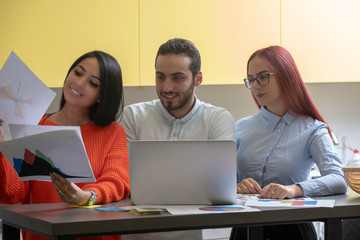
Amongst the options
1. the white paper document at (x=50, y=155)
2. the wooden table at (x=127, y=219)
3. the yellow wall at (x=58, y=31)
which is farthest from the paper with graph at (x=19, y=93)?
the yellow wall at (x=58, y=31)

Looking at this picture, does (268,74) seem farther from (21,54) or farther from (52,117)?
(21,54)

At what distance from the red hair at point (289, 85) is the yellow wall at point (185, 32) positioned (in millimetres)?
1096

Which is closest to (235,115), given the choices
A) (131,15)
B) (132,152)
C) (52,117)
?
(131,15)

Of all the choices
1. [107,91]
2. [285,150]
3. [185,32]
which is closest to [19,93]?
[107,91]

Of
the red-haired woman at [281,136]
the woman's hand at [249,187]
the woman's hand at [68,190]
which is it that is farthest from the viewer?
the red-haired woman at [281,136]

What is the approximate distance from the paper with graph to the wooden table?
299mm

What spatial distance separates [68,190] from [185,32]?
1890 mm

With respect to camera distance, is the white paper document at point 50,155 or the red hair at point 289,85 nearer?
the white paper document at point 50,155

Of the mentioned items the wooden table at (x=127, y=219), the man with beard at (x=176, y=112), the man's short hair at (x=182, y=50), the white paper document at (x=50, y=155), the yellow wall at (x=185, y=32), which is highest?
the yellow wall at (x=185, y=32)

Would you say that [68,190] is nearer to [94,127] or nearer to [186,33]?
[94,127]

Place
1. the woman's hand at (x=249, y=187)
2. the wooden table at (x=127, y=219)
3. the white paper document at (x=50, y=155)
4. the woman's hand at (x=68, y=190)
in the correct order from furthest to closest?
the woman's hand at (x=249, y=187) → the woman's hand at (x=68, y=190) → the white paper document at (x=50, y=155) → the wooden table at (x=127, y=219)

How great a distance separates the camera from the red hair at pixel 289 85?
230cm

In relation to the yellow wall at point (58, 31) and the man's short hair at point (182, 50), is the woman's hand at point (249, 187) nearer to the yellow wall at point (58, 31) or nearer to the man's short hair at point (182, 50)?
the man's short hair at point (182, 50)

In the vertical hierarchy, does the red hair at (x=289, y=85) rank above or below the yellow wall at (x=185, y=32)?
below
